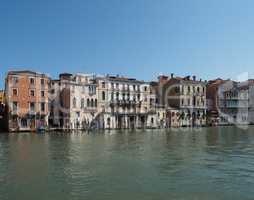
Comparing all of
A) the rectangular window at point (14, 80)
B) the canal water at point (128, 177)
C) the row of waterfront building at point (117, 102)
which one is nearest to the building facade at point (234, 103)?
the row of waterfront building at point (117, 102)

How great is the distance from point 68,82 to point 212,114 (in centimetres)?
3693

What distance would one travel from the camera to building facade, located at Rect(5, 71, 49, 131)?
5084 centimetres

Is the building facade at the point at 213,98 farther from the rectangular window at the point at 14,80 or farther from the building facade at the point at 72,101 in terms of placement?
the rectangular window at the point at 14,80

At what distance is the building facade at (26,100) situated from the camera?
50844mm

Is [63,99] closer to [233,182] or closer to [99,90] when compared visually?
[99,90]

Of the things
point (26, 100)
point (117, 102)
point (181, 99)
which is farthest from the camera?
point (181, 99)

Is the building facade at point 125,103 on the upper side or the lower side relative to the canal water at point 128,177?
upper

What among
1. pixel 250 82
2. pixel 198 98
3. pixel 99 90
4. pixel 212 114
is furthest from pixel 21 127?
pixel 250 82

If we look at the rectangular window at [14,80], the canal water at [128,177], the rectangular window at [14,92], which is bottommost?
the canal water at [128,177]

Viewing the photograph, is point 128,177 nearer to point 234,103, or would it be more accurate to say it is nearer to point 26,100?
point 26,100

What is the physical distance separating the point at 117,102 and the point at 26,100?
16.8 m

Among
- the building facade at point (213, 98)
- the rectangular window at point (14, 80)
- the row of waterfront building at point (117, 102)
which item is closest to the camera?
the rectangular window at point (14, 80)

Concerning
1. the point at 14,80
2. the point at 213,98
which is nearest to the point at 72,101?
the point at 14,80

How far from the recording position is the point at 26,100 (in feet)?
171
